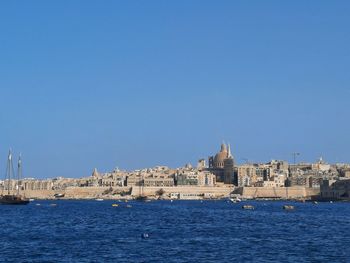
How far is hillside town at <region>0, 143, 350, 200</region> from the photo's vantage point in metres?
153

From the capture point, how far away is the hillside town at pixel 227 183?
502 ft

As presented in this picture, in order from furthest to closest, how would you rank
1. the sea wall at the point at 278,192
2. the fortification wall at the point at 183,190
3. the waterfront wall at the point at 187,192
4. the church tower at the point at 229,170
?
the church tower at the point at 229,170
the fortification wall at the point at 183,190
the waterfront wall at the point at 187,192
the sea wall at the point at 278,192

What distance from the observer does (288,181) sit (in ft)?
545

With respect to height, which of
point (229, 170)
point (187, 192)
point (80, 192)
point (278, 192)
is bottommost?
point (278, 192)

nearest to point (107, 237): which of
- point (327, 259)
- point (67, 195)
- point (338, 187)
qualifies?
point (327, 259)

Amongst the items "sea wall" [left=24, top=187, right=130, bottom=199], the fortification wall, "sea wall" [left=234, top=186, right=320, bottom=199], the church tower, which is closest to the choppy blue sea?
"sea wall" [left=234, top=186, right=320, bottom=199]

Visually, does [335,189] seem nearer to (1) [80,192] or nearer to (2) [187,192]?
(2) [187,192]

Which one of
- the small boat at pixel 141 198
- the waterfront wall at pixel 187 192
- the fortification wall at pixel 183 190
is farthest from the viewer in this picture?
the fortification wall at pixel 183 190

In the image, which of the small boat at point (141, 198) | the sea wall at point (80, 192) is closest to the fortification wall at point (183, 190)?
the sea wall at point (80, 192)

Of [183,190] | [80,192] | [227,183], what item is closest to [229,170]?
[227,183]

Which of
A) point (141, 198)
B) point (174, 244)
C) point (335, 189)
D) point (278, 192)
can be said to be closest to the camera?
point (174, 244)

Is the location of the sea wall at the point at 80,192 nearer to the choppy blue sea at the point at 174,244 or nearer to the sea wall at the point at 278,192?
the sea wall at the point at 278,192

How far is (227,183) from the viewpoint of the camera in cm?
18100

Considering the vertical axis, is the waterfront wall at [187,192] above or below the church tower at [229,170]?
below
